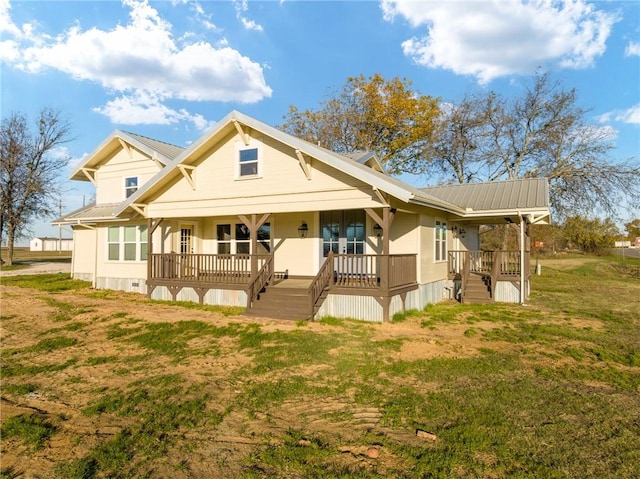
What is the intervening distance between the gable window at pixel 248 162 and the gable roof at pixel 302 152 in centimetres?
83

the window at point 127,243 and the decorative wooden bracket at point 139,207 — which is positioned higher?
the decorative wooden bracket at point 139,207

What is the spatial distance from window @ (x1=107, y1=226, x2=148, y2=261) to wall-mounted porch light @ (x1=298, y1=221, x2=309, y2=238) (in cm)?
680

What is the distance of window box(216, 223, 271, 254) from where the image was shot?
13984mm

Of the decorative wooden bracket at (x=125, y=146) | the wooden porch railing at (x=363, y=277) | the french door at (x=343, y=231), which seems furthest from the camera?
the decorative wooden bracket at (x=125, y=146)

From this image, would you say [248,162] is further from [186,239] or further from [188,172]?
[186,239]

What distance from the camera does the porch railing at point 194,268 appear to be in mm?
12961

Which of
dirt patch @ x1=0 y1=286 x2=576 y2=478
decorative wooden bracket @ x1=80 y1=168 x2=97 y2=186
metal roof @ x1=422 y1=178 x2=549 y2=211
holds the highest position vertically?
decorative wooden bracket @ x1=80 y1=168 x2=97 y2=186

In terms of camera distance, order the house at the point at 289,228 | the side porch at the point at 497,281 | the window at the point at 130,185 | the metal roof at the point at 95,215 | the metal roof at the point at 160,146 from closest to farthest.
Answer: the house at the point at 289,228
the side porch at the point at 497,281
the metal roof at the point at 95,215
the metal roof at the point at 160,146
the window at the point at 130,185

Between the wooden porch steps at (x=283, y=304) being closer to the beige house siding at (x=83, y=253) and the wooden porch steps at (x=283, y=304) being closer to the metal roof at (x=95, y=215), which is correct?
the metal roof at (x=95, y=215)

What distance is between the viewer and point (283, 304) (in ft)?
34.2

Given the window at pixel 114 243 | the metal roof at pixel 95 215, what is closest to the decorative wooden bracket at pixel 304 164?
the metal roof at pixel 95 215

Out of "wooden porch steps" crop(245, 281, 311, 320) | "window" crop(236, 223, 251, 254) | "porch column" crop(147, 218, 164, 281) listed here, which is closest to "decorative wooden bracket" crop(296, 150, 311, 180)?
"wooden porch steps" crop(245, 281, 311, 320)

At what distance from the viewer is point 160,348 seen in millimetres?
7418

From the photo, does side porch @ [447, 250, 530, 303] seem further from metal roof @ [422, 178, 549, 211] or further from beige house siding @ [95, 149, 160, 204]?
beige house siding @ [95, 149, 160, 204]
